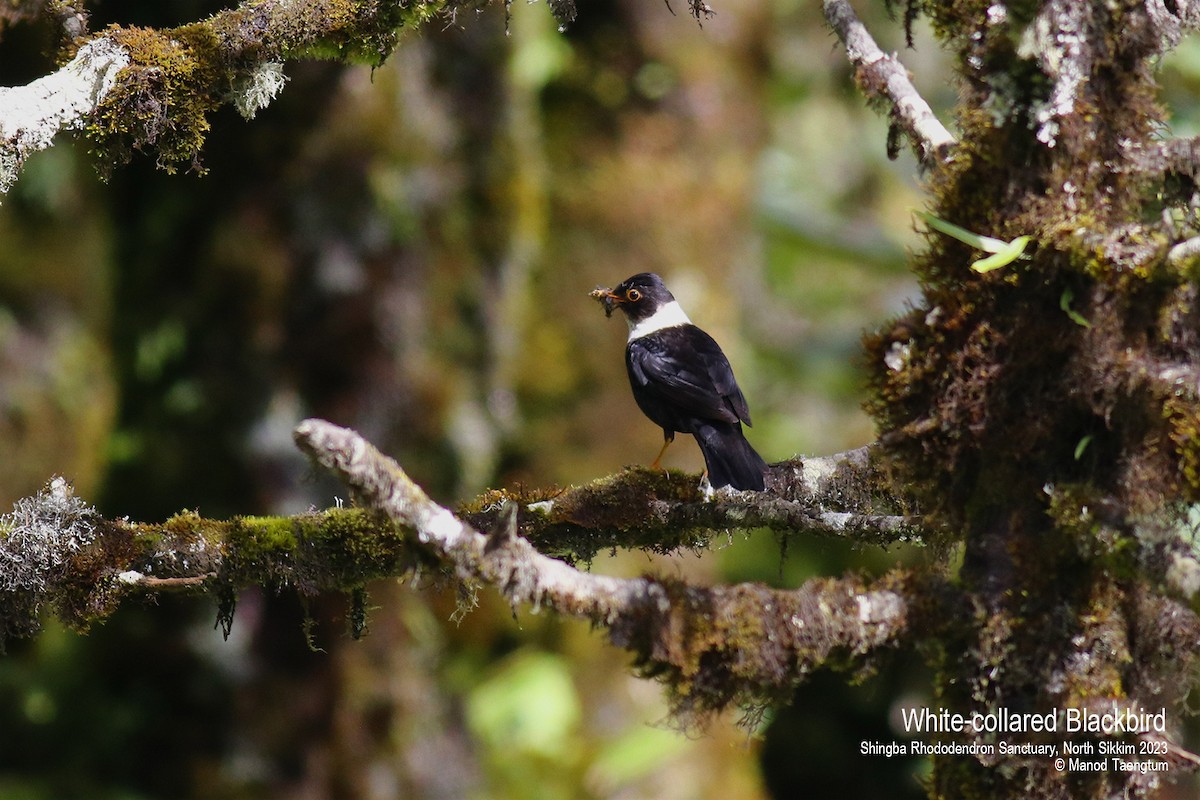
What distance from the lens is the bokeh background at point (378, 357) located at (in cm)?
701

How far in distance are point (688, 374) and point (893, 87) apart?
189cm

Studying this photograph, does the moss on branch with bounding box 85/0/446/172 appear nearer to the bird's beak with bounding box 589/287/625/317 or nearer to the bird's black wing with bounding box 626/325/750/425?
the bird's black wing with bounding box 626/325/750/425

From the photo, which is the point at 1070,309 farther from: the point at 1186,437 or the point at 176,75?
the point at 176,75

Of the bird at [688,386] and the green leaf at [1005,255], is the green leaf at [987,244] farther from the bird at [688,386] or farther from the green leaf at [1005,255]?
the bird at [688,386]

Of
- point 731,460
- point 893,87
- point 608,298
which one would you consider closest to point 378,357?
point 608,298

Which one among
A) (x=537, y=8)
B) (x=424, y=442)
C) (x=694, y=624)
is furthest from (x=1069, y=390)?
(x=537, y=8)

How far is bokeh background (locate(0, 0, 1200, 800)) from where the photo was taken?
7008 mm

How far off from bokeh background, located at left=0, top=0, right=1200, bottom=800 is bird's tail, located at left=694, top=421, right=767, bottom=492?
2.80 m

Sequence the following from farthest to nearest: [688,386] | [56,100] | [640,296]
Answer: [640,296], [688,386], [56,100]

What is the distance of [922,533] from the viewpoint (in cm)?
271

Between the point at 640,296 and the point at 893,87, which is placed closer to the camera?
the point at 893,87

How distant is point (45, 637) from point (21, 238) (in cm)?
247

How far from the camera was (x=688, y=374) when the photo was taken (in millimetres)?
4523

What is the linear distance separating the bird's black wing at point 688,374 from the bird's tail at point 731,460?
22 cm
